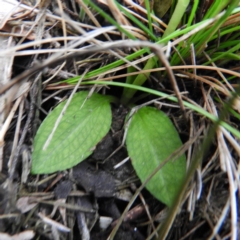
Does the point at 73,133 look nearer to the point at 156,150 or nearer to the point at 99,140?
the point at 99,140

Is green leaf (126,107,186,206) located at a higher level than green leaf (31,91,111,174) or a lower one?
higher

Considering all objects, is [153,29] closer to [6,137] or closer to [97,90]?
[97,90]

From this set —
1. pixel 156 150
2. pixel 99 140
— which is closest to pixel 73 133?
pixel 99 140

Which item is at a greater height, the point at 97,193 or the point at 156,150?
the point at 156,150

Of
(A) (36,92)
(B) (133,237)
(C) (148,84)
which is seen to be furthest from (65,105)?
(B) (133,237)
